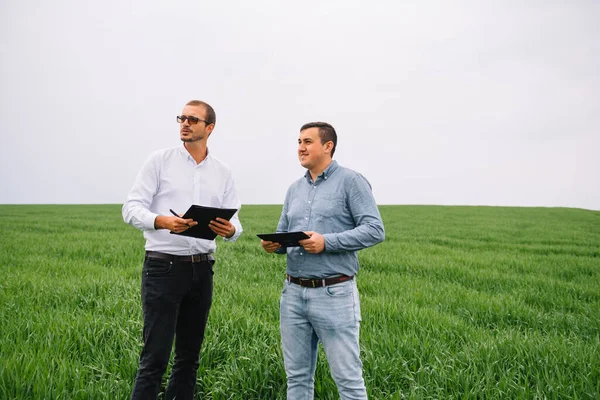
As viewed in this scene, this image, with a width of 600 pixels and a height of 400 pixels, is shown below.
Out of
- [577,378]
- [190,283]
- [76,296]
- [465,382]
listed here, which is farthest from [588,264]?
[76,296]

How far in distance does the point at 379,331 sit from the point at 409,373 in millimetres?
854

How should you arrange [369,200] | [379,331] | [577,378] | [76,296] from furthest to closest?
[76,296] < [379,331] < [577,378] < [369,200]

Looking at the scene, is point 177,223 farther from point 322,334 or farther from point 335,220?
point 322,334

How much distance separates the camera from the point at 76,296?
6.28 metres

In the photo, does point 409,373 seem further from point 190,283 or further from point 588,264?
point 588,264

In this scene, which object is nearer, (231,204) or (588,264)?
(231,204)

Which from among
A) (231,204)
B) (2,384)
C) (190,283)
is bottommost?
(2,384)

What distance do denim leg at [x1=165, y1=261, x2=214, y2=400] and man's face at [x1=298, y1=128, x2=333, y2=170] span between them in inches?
48.0

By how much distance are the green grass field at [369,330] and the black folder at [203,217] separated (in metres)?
1.59

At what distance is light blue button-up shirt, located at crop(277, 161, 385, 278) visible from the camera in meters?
2.81

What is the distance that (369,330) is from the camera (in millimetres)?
4992

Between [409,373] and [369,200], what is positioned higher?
[369,200]

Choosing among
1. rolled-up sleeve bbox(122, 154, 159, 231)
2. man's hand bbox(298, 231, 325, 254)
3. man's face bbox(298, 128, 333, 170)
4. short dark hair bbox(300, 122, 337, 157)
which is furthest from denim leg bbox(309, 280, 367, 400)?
rolled-up sleeve bbox(122, 154, 159, 231)

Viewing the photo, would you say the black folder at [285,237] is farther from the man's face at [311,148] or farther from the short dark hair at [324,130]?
the short dark hair at [324,130]
